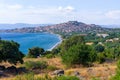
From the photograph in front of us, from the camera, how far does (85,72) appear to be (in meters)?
30.0

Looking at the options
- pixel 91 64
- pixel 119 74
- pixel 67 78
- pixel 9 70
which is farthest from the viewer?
pixel 91 64

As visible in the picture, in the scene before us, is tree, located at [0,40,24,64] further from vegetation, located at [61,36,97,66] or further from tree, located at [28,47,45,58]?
tree, located at [28,47,45,58]

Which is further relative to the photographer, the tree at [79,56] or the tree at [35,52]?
the tree at [35,52]

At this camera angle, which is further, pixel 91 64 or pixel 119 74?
pixel 91 64

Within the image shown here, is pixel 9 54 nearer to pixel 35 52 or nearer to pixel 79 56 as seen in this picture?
pixel 79 56

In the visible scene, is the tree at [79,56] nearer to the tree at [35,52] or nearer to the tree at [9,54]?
the tree at [9,54]

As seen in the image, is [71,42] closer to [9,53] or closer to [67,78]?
[9,53]

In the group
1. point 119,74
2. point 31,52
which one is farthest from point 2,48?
point 31,52

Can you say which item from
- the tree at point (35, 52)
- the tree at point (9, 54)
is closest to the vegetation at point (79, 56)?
the tree at point (9, 54)

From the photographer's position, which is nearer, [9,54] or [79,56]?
[9,54]

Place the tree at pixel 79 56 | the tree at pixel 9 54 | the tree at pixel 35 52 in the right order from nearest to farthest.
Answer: the tree at pixel 9 54 → the tree at pixel 79 56 → the tree at pixel 35 52

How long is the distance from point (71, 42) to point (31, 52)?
9.23 m

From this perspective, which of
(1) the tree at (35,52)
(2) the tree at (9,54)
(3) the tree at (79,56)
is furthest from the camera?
(1) the tree at (35,52)

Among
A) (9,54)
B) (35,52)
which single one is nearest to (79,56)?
(9,54)
